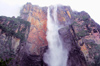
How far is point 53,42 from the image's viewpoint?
28.6 metres

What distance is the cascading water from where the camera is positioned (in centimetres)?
2448

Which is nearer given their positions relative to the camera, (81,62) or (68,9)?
(81,62)

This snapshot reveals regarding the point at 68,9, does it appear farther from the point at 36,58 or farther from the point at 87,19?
the point at 36,58

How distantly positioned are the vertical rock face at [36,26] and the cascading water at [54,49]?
1.87 m

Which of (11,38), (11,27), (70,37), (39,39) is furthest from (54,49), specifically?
(11,27)

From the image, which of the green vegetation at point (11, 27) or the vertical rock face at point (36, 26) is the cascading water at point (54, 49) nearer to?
the vertical rock face at point (36, 26)

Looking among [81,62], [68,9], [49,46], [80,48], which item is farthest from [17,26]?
[68,9]

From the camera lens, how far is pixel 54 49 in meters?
27.2

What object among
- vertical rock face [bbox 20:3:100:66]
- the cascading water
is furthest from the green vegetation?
the cascading water

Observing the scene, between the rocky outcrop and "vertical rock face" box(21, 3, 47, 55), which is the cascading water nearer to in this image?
"vertical rock face" box(21, 3, 47, 55)

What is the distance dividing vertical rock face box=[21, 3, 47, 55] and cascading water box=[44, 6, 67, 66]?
1874 millimetres

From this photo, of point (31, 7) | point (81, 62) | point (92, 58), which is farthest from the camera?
point (31, 7)

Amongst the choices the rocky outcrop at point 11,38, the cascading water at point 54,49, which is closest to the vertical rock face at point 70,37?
the cascading water at point 54,49

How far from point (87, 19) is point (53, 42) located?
1218cm
